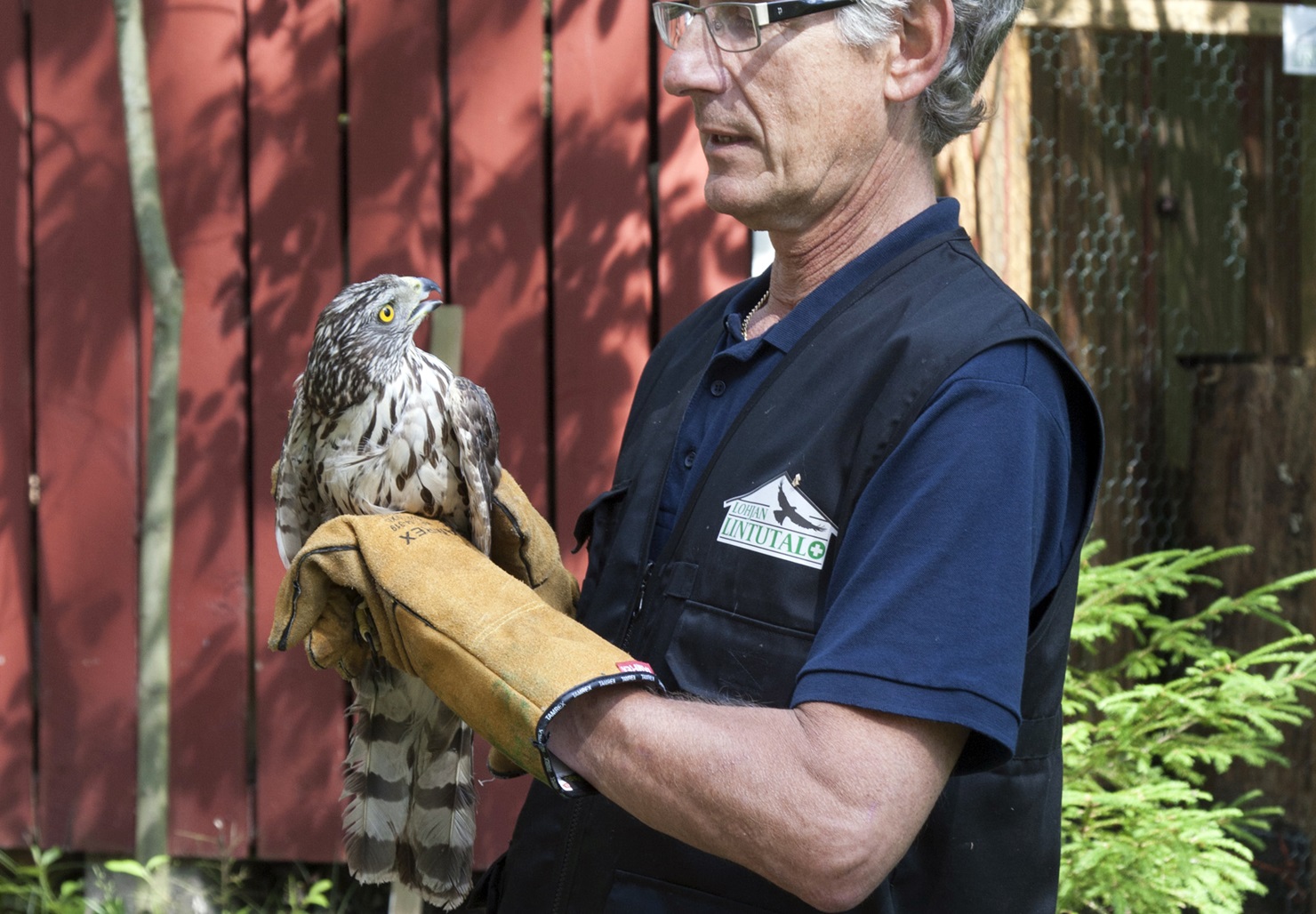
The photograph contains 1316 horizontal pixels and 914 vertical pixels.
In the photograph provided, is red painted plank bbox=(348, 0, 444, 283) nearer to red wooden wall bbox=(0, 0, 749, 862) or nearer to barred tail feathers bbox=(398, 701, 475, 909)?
red wooden wall bbox=(0, 0, 749, 862)

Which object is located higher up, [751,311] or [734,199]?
[734,199]

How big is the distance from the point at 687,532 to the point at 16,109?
3.68 m

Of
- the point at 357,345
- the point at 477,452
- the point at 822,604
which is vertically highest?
the point at 357,345

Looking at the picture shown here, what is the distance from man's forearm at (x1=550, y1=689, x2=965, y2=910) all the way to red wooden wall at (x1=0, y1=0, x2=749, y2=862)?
9.32 ft

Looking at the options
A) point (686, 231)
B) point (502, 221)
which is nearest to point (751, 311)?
point (686, 231)

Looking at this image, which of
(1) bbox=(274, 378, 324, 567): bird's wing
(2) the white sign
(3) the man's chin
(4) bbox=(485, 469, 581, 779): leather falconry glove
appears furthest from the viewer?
(2) the white sign

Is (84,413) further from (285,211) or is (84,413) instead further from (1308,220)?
(1308,220)

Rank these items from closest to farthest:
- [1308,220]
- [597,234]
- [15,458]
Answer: [597,234] → [15,458] → [1308,220]

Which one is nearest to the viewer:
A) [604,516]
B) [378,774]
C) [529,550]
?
[604,516]

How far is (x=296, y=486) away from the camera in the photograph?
110 inches

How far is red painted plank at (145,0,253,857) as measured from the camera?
167 inches

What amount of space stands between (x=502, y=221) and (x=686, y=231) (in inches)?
25.0

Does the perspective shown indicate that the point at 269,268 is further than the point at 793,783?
Yes

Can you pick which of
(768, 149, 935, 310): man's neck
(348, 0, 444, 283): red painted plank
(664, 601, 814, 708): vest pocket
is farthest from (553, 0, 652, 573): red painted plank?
(664, 601, 814, 708): vest pocket
